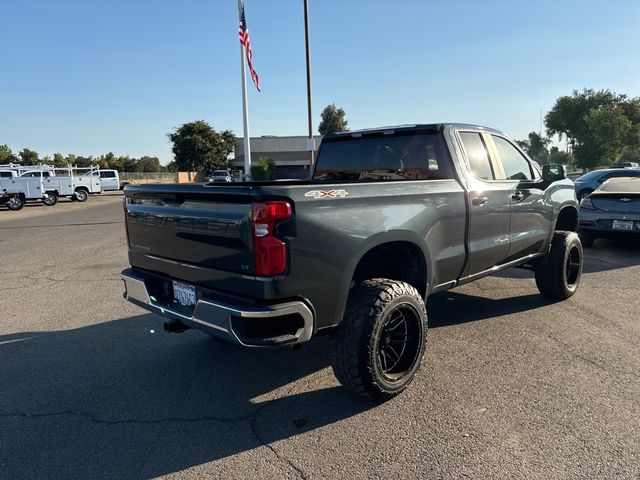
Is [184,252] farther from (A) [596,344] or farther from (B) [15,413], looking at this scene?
(A) [596,344]

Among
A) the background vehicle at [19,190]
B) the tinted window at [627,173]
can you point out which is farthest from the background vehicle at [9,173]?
the tinted window at [627,173]

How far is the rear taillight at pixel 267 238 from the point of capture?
8.55ft

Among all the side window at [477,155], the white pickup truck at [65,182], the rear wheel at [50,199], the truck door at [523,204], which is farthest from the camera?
the rear wheel at [50,199]

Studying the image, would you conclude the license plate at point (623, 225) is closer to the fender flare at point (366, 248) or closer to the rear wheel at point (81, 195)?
the fender flare at point (366, 248)

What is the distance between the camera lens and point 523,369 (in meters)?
3.68

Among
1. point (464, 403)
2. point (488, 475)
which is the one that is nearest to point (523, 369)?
point (464, 403)

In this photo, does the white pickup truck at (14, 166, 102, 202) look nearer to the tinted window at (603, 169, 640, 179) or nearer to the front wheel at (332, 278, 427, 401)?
the tinted window at (603, 169, 640, 179)

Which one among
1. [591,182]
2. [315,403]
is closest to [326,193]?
[315,403]

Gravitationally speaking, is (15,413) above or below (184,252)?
below

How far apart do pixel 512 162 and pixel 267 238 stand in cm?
337

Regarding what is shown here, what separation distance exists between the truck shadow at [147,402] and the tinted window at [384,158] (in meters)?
1.73

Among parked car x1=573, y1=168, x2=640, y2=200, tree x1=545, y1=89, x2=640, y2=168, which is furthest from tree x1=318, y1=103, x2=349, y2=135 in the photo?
parked car x1=573, y1=168, x2=640, y2=200

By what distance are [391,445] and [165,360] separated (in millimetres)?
2215

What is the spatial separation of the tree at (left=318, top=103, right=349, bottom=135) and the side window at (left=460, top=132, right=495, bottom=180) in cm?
6755
